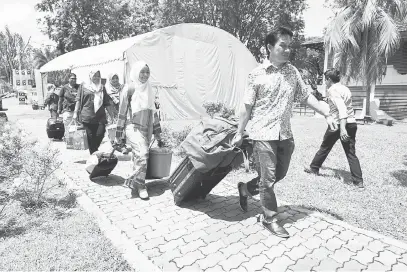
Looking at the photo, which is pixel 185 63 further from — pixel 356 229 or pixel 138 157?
pixel 356 229

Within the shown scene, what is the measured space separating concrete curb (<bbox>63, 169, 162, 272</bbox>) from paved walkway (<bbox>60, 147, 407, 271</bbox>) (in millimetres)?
73

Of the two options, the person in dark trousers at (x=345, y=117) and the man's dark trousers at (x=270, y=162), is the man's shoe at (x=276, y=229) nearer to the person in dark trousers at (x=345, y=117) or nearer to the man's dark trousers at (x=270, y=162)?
the man's dark trousers at (x=270, y=162)

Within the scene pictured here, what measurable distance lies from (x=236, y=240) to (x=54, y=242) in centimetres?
180

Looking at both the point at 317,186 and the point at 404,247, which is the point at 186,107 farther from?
the point at 404,247

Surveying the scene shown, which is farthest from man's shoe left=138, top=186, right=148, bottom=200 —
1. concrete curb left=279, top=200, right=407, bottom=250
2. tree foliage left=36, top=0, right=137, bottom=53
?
tree foliage left=36, top=0, right=137, bottom=53

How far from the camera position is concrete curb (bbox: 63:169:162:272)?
268 cm

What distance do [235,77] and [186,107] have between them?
3.08 metres

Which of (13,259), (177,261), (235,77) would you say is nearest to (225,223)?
(177,261)

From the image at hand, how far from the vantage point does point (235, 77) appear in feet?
47.0

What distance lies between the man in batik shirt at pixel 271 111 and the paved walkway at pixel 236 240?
1.03ft

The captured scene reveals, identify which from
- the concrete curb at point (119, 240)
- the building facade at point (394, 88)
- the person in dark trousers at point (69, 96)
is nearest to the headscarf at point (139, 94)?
the concrete curb at point (119, 240)

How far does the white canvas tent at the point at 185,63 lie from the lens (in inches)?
453

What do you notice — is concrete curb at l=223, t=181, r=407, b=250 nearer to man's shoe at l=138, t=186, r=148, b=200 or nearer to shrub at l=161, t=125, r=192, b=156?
man's shoe at l=138, t=186, r=148, b=200

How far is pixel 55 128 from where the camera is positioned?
895 centimetres
